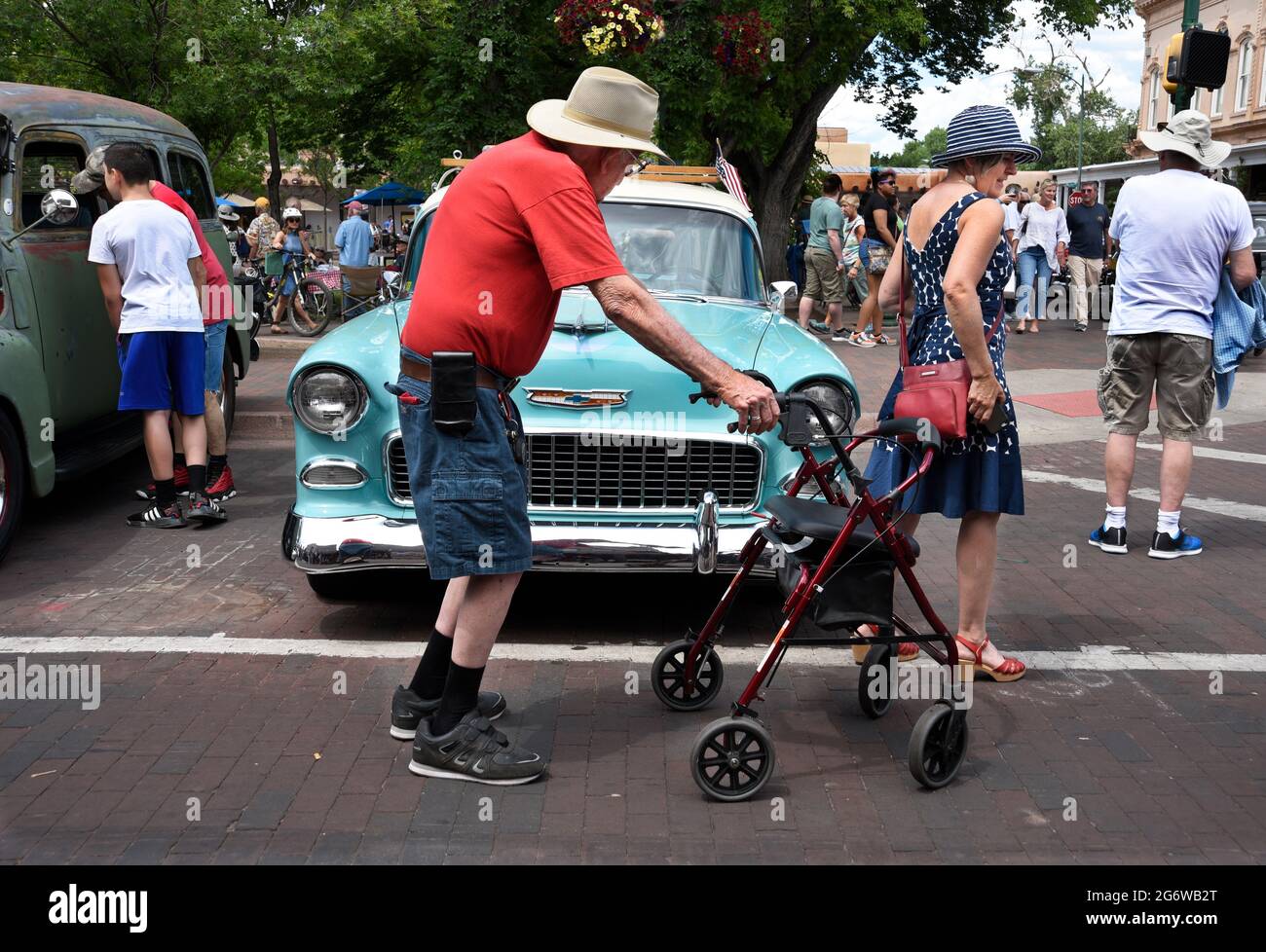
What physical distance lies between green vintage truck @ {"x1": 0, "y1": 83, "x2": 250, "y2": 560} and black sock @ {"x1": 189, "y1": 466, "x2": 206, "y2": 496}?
511mm

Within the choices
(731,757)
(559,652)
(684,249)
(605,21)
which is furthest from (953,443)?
(605,21)

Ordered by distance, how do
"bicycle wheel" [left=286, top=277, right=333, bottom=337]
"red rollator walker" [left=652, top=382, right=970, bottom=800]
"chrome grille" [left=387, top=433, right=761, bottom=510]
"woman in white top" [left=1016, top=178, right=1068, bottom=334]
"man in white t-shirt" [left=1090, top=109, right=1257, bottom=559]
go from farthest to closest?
1. "bicycle wheel" [left=286, top=277, right=333, bottom=337]
2. "woman in white top" [left=1016, top=178, right=1068, bottom=334]
3. "man in white t-shirt" [left=1090, top=109, right=1257, bottom=559]
4. "chrome grille" [left=387, top=433, right=761, bottom=510]
5. "red rollator walker" [left=652, top=382, right=970, bottom=800]

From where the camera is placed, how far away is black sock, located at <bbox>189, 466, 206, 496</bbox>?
7.09 meters

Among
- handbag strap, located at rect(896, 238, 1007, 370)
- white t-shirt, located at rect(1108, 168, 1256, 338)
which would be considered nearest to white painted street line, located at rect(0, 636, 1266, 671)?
handbag strap, located at rect(896, 238, 1007, 370)

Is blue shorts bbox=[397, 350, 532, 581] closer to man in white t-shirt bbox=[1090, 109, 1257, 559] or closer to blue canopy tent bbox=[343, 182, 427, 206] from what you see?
man in white t-shirt bbox=[1090, 109, 1257, 559]

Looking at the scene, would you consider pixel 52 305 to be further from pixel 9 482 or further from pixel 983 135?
pixel 983 135

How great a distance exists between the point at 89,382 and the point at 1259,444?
8038 millimetres

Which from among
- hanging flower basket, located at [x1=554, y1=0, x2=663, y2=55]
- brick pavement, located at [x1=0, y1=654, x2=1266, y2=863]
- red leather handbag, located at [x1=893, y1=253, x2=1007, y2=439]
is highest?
hanging flower basket, located at [x1=554, y1=0, x2=663, y2=55]

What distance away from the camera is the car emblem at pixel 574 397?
4.96m

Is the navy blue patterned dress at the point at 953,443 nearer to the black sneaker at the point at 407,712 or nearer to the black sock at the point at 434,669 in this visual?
the black sock at the point at 434,669

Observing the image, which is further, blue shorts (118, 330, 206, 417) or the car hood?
blue shorts (118, 330, 206, 417)
